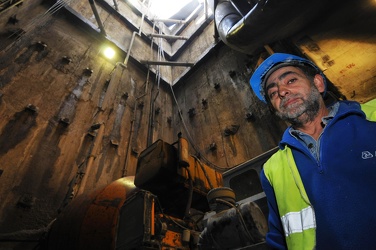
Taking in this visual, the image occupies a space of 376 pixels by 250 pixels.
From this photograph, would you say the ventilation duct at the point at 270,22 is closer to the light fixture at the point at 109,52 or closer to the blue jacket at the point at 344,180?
the blue jacket at the point at 344,180

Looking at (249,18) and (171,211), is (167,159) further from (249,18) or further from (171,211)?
(249,18)

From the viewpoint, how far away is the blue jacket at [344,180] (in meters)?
0.86

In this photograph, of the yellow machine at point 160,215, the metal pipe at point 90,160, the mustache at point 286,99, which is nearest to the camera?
the mustache at point 286,99

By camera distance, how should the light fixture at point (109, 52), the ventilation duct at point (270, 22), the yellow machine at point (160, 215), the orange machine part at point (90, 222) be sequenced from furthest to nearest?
the light fixture at point (109, 52) < the ventilation duct at point (270, 22) < the orange machine part at point (90, 222) < the yellow machine at point (160, 215)

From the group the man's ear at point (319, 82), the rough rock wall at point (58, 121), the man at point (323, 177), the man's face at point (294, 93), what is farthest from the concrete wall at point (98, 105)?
the man at point (323, 177)

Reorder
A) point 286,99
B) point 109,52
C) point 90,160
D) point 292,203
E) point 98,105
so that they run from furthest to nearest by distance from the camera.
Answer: point 109,52
point 98,105
point 90,160
point 286,99
point 292,203

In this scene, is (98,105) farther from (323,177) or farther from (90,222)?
(323,177)

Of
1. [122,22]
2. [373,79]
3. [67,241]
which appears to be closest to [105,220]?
[67,241]

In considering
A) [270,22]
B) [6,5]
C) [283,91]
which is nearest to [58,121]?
[6,5]

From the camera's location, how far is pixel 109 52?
6.30 metres

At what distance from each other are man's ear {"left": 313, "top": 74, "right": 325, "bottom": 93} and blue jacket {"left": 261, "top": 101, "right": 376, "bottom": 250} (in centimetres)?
55

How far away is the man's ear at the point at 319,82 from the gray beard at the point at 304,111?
0.29 meters

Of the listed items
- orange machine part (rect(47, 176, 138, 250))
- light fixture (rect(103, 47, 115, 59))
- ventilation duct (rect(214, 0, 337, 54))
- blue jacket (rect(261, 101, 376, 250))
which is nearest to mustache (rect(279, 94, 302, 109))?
blue jacket (rect(261, 101, 376, 250))

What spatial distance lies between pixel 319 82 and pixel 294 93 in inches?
14.6
